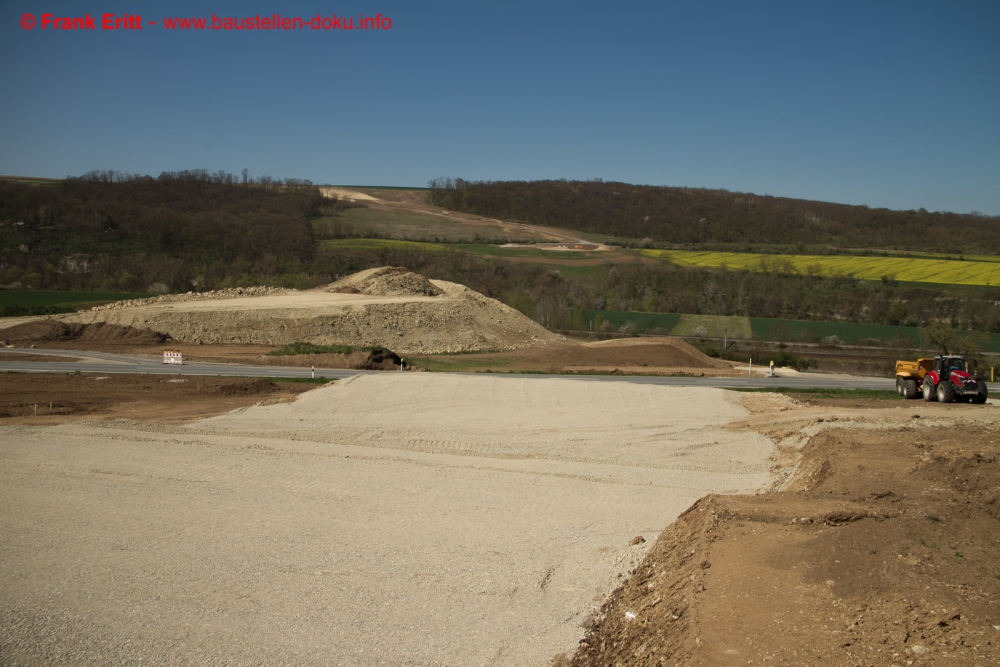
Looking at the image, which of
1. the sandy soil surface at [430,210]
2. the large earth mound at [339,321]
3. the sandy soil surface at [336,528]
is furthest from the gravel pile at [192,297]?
the sandy soil surface at [430,210]

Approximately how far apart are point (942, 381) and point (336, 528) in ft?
81.3

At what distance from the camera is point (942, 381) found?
88.6ft

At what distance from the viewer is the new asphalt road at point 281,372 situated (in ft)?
112

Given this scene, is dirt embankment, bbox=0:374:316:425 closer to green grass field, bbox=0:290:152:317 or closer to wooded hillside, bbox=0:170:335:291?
green grass field, bbox=0:290:152:317

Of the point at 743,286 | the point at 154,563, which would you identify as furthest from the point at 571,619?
the point at 743,286

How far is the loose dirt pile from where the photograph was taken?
185 feet

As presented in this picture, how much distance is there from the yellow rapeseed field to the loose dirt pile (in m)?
42.3

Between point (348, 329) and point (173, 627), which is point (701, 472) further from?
point (348, 329)

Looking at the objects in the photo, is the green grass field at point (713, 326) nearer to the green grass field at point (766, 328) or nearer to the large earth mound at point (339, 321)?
the green grass field at point (766, 328)

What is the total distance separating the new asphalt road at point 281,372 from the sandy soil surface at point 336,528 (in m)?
Answer: 12.6

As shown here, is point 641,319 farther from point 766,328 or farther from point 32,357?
point 32,357

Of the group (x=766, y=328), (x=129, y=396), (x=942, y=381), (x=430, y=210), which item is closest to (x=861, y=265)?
(x=766, y=328)

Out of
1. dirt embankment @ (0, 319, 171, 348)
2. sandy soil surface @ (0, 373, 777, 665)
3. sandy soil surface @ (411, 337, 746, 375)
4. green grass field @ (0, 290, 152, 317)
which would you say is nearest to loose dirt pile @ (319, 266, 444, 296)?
sandy soil surface @ (411, 337, 746, 375)

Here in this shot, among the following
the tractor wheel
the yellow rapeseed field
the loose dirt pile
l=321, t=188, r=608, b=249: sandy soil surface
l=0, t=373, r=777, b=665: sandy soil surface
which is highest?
l=321, t=188, r=608, b=249: sandy soil surface
